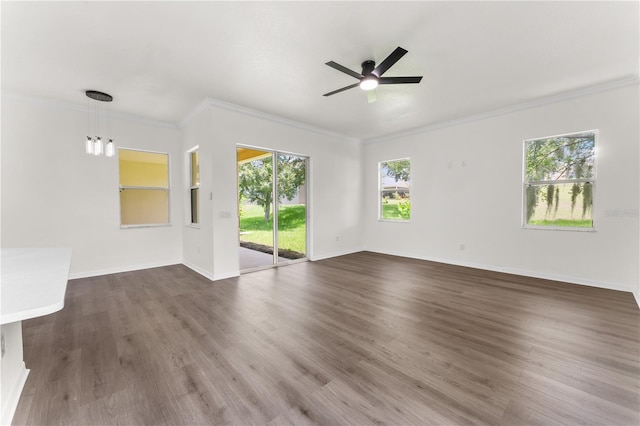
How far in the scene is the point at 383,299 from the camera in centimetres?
333

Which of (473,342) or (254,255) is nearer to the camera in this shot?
(473,342)

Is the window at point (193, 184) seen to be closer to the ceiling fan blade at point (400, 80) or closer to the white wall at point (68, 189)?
the white wall at point (68, 189)

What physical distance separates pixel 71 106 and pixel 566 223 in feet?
25.6

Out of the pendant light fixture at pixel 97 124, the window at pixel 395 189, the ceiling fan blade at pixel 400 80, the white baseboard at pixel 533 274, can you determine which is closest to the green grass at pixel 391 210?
the window at pixel 395 189

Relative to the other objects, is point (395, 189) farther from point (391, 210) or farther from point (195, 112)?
point (195, 112)

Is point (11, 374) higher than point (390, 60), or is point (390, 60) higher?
point (390, 60)

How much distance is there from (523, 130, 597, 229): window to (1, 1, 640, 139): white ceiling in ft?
2.61

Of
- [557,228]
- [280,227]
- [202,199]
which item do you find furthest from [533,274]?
[202,199]

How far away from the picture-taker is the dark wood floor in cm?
155

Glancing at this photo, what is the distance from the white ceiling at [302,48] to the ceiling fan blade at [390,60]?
0.18 meters

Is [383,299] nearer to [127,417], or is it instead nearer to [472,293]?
[472,293]

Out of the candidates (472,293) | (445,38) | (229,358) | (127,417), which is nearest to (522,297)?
(472,293)

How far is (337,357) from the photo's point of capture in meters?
2.08

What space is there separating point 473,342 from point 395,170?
4434 millimetres
